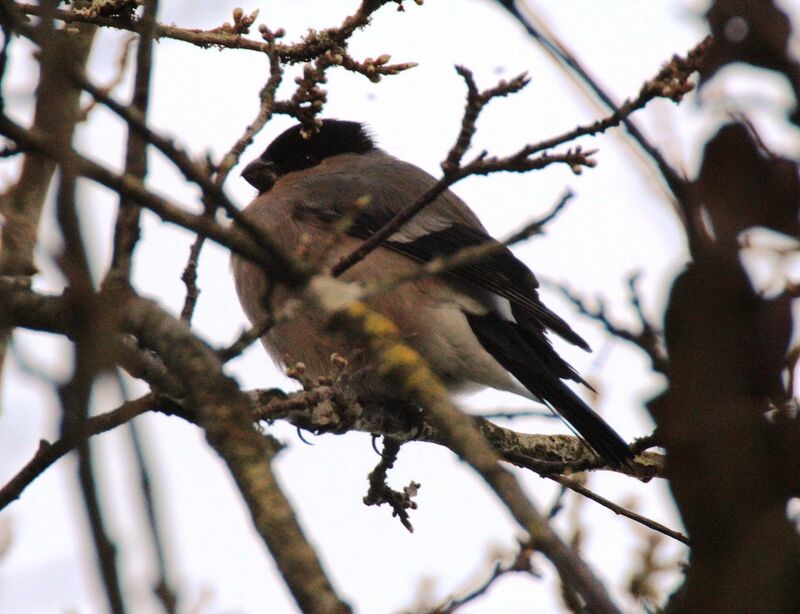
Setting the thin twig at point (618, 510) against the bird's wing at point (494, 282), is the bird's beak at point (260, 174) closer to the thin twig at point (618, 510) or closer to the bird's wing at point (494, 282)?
the bird's wing at point (494, 282)

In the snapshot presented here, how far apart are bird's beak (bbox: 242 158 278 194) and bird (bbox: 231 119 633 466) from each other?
0.38m

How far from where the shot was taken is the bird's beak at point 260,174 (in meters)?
5.78

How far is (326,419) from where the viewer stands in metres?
3.48

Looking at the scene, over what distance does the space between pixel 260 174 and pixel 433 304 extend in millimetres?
1633

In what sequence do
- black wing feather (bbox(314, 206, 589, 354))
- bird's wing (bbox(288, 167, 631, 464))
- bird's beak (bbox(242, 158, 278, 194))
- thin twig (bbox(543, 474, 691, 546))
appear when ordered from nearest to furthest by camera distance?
thin twig (bbox(543, 474, 691, 546)) → bird's wing (bbox(288, 167, 631, 464)) → black wing feather (bbox(314, 206, 589, 354)) → bird's beak (bbox(242, 158, 278, 194))

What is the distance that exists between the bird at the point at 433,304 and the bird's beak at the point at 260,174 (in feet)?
1.25

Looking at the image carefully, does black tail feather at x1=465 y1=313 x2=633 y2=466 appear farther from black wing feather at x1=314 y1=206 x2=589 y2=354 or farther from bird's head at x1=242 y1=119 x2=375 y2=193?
bird's head at x1=242 y1=119 x2=375 y2=193

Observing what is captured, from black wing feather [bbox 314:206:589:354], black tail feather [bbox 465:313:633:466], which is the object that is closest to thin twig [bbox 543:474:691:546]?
black tail feather [bbox 465:313:633:466]

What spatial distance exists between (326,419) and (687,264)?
2298mm

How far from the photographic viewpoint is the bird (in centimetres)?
432

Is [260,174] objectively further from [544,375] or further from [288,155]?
[544,375]

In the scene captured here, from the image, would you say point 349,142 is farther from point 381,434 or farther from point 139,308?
point 139,308

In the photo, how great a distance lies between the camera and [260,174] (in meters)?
5.79

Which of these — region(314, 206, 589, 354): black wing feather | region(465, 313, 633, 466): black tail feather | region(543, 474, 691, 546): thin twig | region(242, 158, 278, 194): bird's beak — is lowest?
region(543, 474, 691, 546): thin twig
